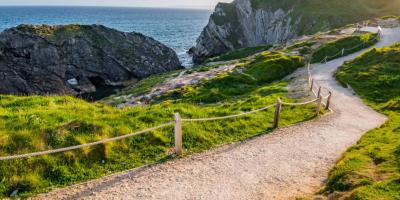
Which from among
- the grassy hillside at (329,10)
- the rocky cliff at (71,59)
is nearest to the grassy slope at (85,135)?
the rocky cliff at (71,59)

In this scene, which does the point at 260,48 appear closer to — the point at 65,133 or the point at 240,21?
the point at 240,21

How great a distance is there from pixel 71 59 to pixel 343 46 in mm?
46614

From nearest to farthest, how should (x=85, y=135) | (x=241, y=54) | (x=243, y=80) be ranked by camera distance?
1. (x=85, y=135)
2. (x=243, y=80)
3. (x=241, y=54)

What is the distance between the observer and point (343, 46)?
5612cm

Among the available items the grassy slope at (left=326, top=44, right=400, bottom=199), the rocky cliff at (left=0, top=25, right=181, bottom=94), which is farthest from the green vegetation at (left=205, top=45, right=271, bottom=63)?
the grassy slope at (left=326, top=44, right=400, bottom=199)

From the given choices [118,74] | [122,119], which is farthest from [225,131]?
[118,74]

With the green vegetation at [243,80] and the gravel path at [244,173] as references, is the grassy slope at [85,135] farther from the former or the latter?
the green vegetation at [243,80]

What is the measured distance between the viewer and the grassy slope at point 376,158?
11.4 metres

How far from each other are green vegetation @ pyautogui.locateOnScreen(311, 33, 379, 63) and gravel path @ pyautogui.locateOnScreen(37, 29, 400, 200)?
33.9 m

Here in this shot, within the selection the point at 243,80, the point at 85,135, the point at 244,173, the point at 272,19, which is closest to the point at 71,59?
the point at 243,80

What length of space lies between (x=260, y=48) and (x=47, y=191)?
70.1 meters

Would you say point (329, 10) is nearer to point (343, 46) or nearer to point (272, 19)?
point (272, 19)

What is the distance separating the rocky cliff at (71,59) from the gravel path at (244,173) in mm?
46979

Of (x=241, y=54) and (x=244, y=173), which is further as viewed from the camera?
(x=241, y=54)
